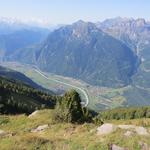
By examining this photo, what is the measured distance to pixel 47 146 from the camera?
34000mm

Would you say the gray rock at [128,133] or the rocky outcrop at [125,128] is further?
the rocky outcrop at [125,128]

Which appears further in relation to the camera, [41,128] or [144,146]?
[41,128]

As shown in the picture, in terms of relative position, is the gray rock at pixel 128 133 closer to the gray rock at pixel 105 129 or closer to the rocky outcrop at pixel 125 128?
the rocky outcrop at pixel 125 128

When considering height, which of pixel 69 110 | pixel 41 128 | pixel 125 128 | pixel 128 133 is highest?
pixel 128 133

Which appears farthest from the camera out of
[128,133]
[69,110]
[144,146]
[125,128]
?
[69,110]

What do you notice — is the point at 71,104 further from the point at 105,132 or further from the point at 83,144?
the point at 83,144

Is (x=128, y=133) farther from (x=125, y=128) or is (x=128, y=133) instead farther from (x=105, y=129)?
(x=105, y=129)

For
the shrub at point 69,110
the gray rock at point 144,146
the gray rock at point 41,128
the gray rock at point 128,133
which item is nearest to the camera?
the gray rock at point 144,146

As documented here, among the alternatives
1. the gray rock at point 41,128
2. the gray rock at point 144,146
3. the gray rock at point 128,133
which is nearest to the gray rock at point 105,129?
the gray rock at point 128,133

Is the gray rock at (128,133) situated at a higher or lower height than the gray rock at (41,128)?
higher

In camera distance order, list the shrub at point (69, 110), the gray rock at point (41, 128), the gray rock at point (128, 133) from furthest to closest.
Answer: the shrub at point (69, 110), the gray rock at point (41, 128), the gray rock at point (128, 133)

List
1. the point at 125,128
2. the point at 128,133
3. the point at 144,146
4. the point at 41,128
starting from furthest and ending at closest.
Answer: the point at 41,128 → the point at 125,128 → the point at 128,133 → the point at 144,146

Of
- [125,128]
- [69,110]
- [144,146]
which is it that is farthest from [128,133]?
[69,110]

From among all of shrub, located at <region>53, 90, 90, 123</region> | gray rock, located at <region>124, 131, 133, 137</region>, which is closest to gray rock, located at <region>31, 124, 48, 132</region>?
shrub, located at <region>53, 90, 90, 123</region>
